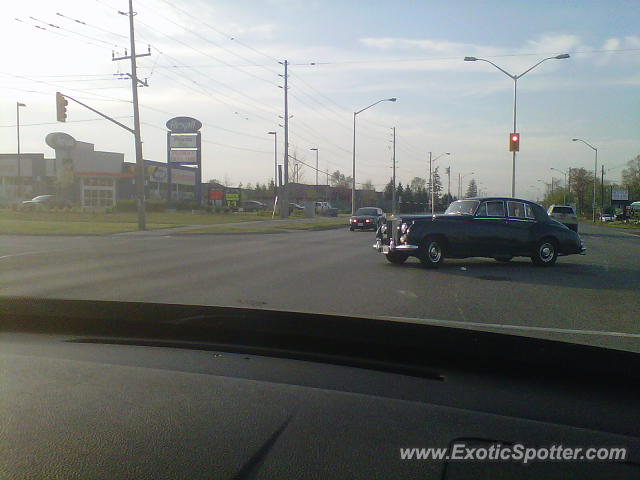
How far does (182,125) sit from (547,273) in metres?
62.5

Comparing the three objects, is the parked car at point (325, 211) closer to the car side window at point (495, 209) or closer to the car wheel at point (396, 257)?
the car wheel at point (396, 257)

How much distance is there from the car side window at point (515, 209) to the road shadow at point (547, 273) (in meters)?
1.40

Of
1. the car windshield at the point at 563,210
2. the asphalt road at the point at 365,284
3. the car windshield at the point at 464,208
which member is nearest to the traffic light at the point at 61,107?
the asphalt road at the point at 365,284

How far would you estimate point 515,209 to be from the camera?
1647 centimetres

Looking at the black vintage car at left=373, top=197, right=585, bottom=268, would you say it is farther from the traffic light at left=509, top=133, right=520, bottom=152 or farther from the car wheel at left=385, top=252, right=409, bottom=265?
the traffic light at left=509, top=133, right=520, bottom=152

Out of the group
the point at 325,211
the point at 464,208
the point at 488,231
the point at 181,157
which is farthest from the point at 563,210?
the point at 181,157

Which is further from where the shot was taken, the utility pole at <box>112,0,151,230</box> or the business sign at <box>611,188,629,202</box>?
Result: the business sign at <box>611,188,629,202</box>

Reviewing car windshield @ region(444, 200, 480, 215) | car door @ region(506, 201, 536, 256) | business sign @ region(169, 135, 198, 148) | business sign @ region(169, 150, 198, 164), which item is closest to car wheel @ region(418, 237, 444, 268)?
car windshield @ region(444, 200, 480, 215)

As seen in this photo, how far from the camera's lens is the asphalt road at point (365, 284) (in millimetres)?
9133

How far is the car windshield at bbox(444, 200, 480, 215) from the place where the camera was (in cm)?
1605

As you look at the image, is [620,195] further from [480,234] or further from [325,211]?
[480,234]

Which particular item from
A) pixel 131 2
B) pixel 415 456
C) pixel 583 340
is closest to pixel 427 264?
pixel 583 340

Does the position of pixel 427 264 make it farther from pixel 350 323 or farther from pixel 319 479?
pixel 319 479

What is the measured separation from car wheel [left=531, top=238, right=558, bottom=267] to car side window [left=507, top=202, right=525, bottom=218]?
92cm
